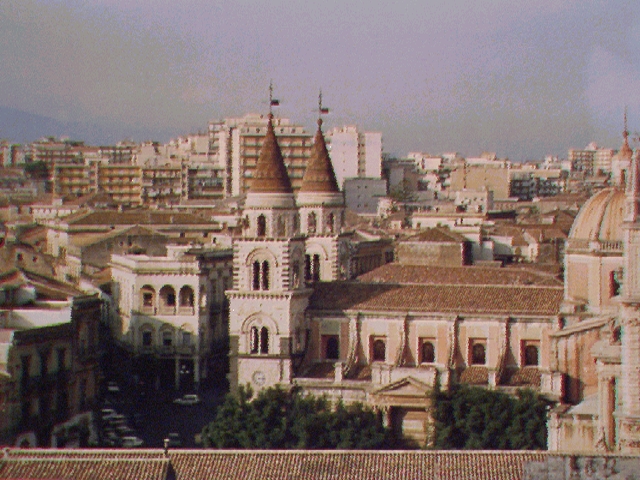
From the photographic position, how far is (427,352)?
60.2 m

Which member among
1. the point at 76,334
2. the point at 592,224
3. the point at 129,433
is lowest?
the point at 129,433

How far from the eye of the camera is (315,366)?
60375mm

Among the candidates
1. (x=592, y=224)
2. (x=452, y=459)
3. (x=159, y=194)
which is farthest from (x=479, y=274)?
(x=159, y=194)

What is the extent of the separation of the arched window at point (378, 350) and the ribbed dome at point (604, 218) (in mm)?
9386

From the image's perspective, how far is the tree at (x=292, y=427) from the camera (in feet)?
173

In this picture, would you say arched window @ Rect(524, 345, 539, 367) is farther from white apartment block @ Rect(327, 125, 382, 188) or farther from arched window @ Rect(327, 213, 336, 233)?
white apartment block @ Rect(327, 125, 382, 188)

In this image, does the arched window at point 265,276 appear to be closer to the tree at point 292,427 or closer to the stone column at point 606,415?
the tree at point 292,427

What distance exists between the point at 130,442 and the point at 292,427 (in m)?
8.20

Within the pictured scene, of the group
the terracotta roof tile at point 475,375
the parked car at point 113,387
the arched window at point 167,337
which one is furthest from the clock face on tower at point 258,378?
the arched window at point 167,337

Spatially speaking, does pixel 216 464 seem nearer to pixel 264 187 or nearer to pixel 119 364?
pixel 264 187

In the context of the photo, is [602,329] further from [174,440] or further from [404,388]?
[174,440]

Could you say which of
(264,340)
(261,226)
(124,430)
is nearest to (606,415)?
(264,340)

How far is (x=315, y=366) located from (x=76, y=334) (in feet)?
34.5

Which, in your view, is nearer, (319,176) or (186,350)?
(319,176)
